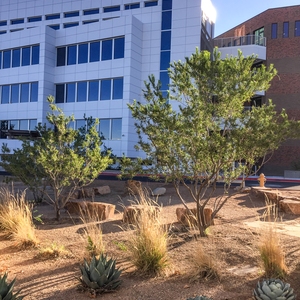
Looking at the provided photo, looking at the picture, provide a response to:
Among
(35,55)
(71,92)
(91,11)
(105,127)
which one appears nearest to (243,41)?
(105,127)

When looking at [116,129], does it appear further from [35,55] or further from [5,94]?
[5,94]

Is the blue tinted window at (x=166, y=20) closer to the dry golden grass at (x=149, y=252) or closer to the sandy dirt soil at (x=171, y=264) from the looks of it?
the sandy dirt soil at (x=171, y=264)

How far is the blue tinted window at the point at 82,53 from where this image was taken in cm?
3097

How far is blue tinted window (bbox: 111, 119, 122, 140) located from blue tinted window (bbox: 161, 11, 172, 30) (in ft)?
29.0

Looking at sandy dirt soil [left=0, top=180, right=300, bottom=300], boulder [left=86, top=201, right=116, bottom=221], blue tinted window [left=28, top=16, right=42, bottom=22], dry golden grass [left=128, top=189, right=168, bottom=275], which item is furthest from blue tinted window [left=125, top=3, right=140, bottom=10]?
dry golden grass [left=128, top=189, right=168, bottom=275]

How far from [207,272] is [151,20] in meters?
28.5

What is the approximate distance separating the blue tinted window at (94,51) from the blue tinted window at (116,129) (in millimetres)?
5730

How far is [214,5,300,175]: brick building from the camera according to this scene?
30.7 m

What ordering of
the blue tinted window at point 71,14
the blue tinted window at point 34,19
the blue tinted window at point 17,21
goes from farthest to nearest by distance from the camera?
the blue tinted window at point 17,21, the blue tinted window at point 34,19, the blue tinted window at point 71,14

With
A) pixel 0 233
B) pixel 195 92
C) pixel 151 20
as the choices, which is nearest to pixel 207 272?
pixel 195 92

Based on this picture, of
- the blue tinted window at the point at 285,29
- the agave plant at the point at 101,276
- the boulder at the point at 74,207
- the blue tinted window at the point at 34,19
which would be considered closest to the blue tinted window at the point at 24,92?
the blue tinted window at the point at 34,19

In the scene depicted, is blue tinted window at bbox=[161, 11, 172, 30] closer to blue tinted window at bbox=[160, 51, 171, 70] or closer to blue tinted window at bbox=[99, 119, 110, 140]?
blue tinted window at bbox=[160, 51, 171, 70]

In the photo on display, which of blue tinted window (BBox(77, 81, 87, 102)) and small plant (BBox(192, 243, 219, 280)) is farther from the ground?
blue tinted window (BBox(77, 81, 87, 102))

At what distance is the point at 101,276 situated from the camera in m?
4.33
